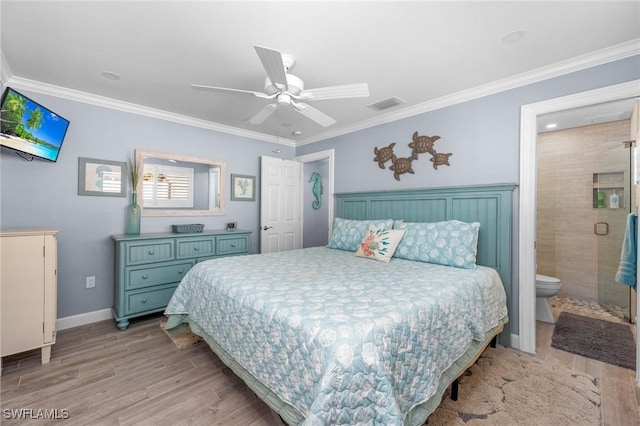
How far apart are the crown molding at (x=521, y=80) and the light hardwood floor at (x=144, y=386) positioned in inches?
93.3

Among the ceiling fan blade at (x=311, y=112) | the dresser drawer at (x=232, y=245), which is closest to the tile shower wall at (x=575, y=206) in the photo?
the ceiling fan blade at (x=311, y=112)

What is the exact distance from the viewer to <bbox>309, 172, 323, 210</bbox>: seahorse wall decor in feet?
18.4

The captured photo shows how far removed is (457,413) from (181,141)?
13.0 ft

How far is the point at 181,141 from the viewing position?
3.63 meters

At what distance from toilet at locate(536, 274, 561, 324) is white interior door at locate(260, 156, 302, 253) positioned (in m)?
3.31

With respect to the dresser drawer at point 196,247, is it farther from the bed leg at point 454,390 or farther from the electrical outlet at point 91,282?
the bed leg at point 454,390

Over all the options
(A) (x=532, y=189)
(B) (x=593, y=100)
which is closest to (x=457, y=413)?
(A) (x=532, y=189)

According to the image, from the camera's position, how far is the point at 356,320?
124 centimetres

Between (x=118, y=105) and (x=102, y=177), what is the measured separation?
839mm

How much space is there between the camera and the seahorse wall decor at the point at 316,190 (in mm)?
5613

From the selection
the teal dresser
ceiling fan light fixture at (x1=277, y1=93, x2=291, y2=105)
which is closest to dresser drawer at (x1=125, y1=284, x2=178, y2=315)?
the teal dresser

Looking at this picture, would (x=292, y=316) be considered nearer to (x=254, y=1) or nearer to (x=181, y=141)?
(x=254, y=1)

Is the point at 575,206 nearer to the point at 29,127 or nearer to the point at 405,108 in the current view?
the point at 405,108

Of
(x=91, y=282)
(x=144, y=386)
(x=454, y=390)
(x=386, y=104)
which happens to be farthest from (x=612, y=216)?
(x=91, y=282)
